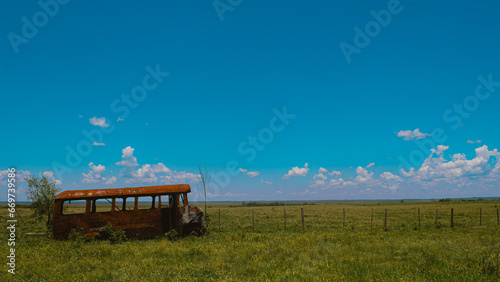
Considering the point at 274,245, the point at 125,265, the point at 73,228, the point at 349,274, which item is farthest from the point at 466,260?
the point at 73,228

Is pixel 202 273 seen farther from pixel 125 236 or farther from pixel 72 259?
pixel 125 236

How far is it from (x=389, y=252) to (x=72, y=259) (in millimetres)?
13810

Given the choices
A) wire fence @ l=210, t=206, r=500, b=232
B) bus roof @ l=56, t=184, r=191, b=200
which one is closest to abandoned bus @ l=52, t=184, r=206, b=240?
bus roof @ l=56, t=184, r=191, b=200

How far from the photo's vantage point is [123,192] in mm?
17703

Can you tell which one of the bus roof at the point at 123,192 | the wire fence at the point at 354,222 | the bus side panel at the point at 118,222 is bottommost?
the wire fence at the point at 354,222

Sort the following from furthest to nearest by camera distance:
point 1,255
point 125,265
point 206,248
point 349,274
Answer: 1. point 206,248
2. point 1,255
3. point 125,265
4. point 349,274

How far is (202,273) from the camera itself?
10.7 m

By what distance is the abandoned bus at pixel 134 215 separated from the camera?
17.1 m

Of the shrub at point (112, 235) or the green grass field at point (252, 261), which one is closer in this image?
the green grass field at point (252, 261)

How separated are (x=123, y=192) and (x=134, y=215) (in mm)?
1480

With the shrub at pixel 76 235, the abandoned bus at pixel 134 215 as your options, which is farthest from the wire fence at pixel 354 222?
the shrub at pixel 76 235

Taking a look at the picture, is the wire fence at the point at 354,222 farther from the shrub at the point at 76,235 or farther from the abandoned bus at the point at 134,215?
the shrub at the point at 76,235

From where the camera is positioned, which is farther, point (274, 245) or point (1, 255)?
point (274, 245)

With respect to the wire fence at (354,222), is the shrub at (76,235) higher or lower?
higher
